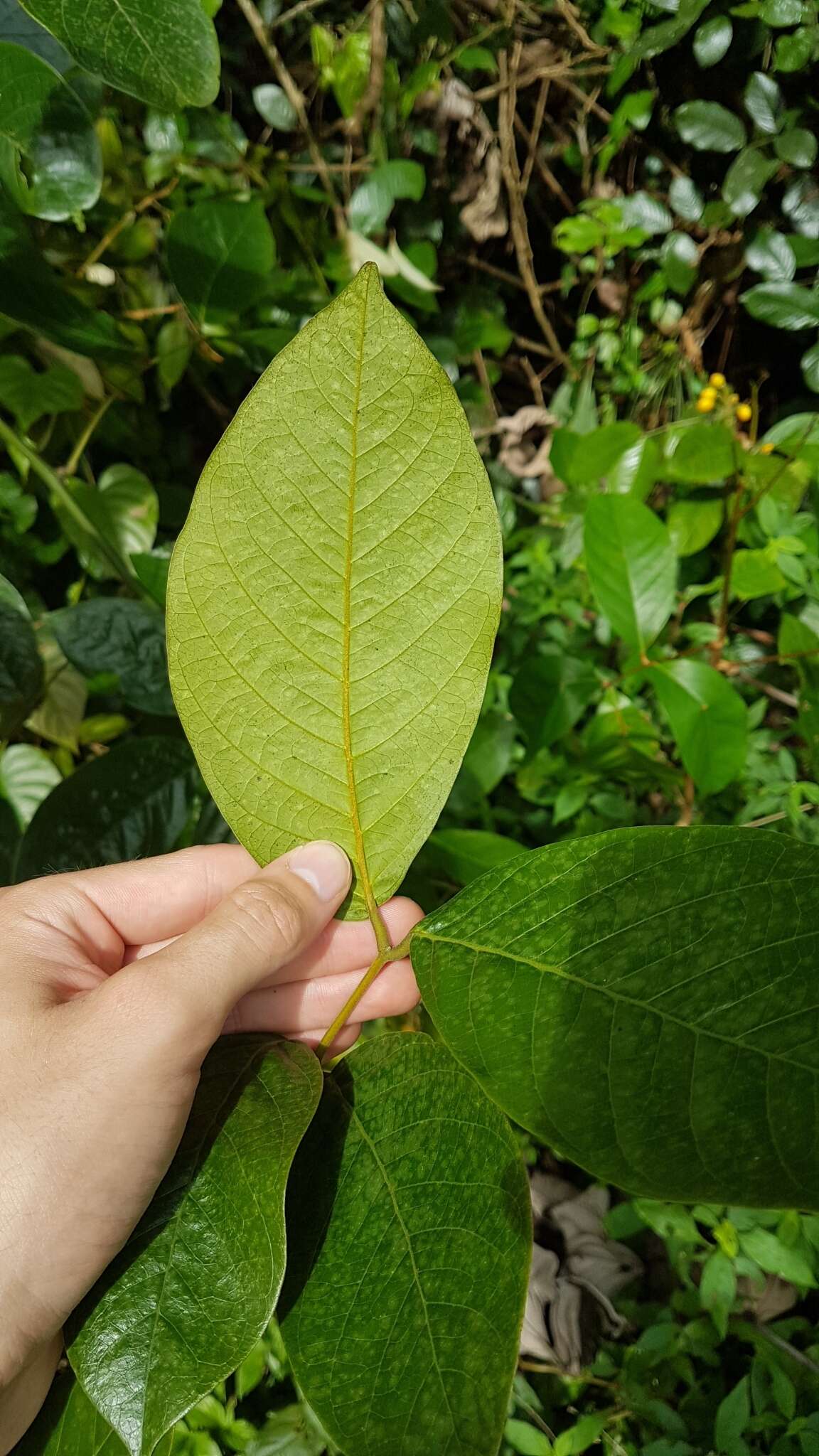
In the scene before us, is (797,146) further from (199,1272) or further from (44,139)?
(199,1272)

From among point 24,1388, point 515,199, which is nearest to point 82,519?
point 24,1388

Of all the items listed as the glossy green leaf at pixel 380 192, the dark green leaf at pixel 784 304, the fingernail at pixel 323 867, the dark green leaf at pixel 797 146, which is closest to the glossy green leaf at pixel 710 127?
the dark green leaf at pixel 797 146

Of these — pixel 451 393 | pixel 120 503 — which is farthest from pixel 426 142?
pixel 451 393

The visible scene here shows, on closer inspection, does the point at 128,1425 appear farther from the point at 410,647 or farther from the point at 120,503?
the point at 120,503

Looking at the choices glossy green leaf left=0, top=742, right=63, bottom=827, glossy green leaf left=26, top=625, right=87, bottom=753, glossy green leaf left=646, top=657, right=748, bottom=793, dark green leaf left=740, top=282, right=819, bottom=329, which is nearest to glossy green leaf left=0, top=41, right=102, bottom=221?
glossy green leaf left=26, top=625, right=87, bottom=753

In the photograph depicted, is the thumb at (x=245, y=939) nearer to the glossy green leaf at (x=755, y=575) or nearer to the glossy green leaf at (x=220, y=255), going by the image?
the glossy green leaf at (x=220, y=255)

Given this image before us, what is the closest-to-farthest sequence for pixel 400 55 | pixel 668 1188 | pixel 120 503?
pixel 668 1188
pixel 120 503
pixel 400 55
